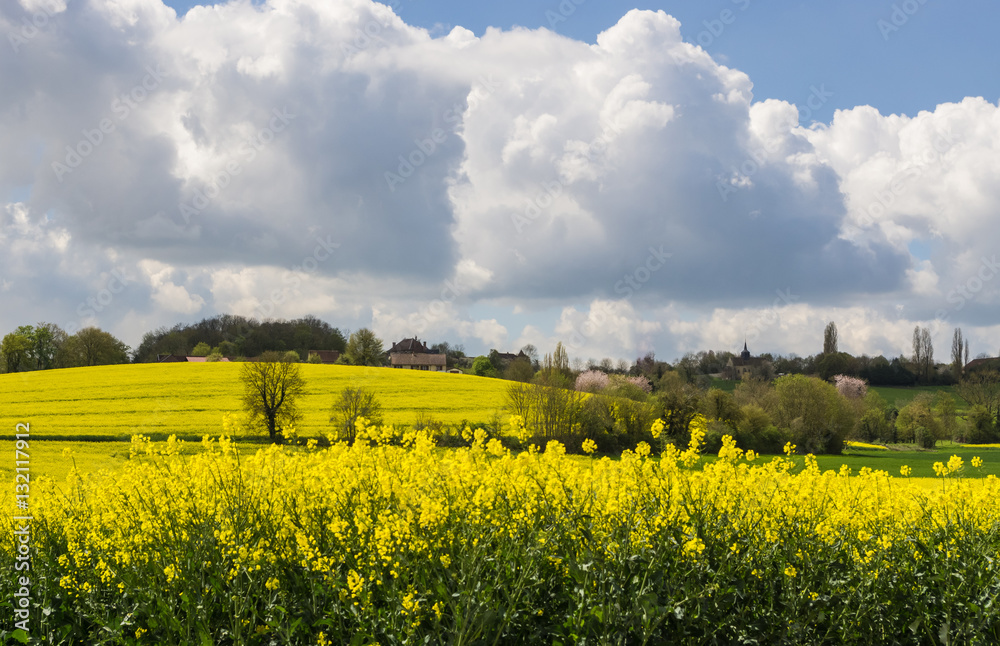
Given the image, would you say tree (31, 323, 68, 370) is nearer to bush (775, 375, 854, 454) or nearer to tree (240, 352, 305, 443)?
tree (240, 352, 305, 443)

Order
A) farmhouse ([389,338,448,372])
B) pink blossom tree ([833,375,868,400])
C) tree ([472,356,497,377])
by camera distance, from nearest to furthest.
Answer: tree ([472,356,497,377])
pink blossom tree ([833,375,868,400])
farmhouse ([389,338,448,372])

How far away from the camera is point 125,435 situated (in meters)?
29.5

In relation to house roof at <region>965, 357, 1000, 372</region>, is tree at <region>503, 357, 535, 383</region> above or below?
below

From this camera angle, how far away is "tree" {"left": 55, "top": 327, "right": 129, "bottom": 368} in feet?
199

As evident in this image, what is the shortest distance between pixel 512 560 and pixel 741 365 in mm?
101716

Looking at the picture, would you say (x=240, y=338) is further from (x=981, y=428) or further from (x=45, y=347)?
(x=981, y=428)

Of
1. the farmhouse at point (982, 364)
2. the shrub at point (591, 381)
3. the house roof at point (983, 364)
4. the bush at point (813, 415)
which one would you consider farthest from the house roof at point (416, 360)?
the house roof at point (983, 364)

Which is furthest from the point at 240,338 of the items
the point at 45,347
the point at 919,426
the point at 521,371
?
the point at 919,426

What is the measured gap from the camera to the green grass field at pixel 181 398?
31.4 metres

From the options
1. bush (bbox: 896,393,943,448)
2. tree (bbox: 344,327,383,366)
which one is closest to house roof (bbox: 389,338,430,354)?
tree (bbox: 344,327,383,366)

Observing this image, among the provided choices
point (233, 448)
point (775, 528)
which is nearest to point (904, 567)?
point (775, 528)

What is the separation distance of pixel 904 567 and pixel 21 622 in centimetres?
594

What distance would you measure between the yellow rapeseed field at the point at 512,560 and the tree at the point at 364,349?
5845cm

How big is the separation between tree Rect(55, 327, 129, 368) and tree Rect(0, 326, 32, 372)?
2.45 m
